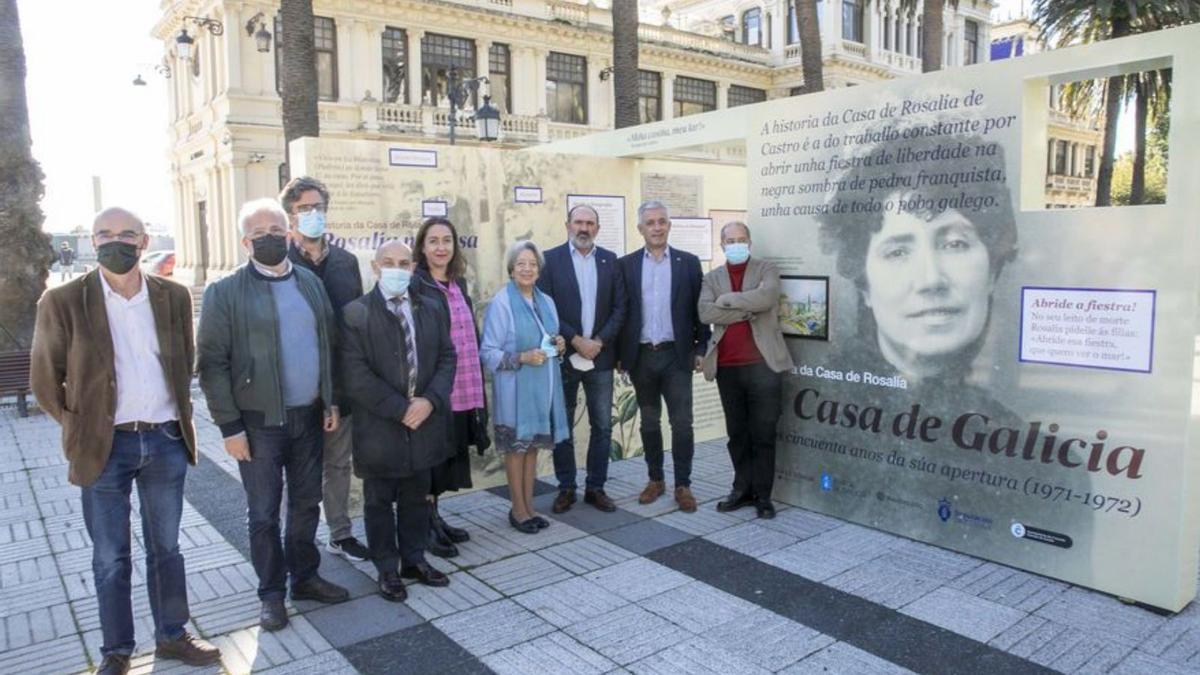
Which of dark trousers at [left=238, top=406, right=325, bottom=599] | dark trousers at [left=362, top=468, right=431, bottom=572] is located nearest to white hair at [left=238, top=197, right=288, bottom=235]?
dark trousers at [left=238, top=406, right=325, bottom=599]

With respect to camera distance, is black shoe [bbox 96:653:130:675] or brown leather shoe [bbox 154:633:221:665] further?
brown leather shoe [bbox 154:633:221:665]

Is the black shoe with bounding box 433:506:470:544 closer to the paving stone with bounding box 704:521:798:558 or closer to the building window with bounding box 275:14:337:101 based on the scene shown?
the paving stone with bounding box 704:521:798:558

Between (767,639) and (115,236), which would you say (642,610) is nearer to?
(767,639)

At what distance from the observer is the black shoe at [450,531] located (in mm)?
5141

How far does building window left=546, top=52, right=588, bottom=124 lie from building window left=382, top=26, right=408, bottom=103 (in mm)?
5824

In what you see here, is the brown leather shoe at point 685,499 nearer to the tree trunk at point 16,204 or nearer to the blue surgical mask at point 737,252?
the blue surgical mask at point 737,252

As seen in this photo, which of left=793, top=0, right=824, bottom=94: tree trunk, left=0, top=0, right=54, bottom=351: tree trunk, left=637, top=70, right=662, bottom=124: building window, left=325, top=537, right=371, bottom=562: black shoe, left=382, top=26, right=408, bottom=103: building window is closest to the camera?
left=325, top=537, right=371, bottom=562: black shoe

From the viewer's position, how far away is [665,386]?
5.78 metres

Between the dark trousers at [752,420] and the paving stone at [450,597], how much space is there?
6.89ft

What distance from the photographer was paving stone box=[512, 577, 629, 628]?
13.5 feet

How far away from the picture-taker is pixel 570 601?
4305mm

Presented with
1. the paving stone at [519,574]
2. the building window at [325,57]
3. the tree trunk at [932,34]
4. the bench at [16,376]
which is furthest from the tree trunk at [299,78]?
the building window at [325,57]

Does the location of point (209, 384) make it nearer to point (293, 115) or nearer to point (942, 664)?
point (942, 664)

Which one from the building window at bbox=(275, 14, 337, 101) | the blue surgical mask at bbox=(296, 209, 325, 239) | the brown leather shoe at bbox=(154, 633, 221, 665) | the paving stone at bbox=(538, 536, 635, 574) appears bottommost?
the paving stone at bbox=(538, 536, 635, 574)
